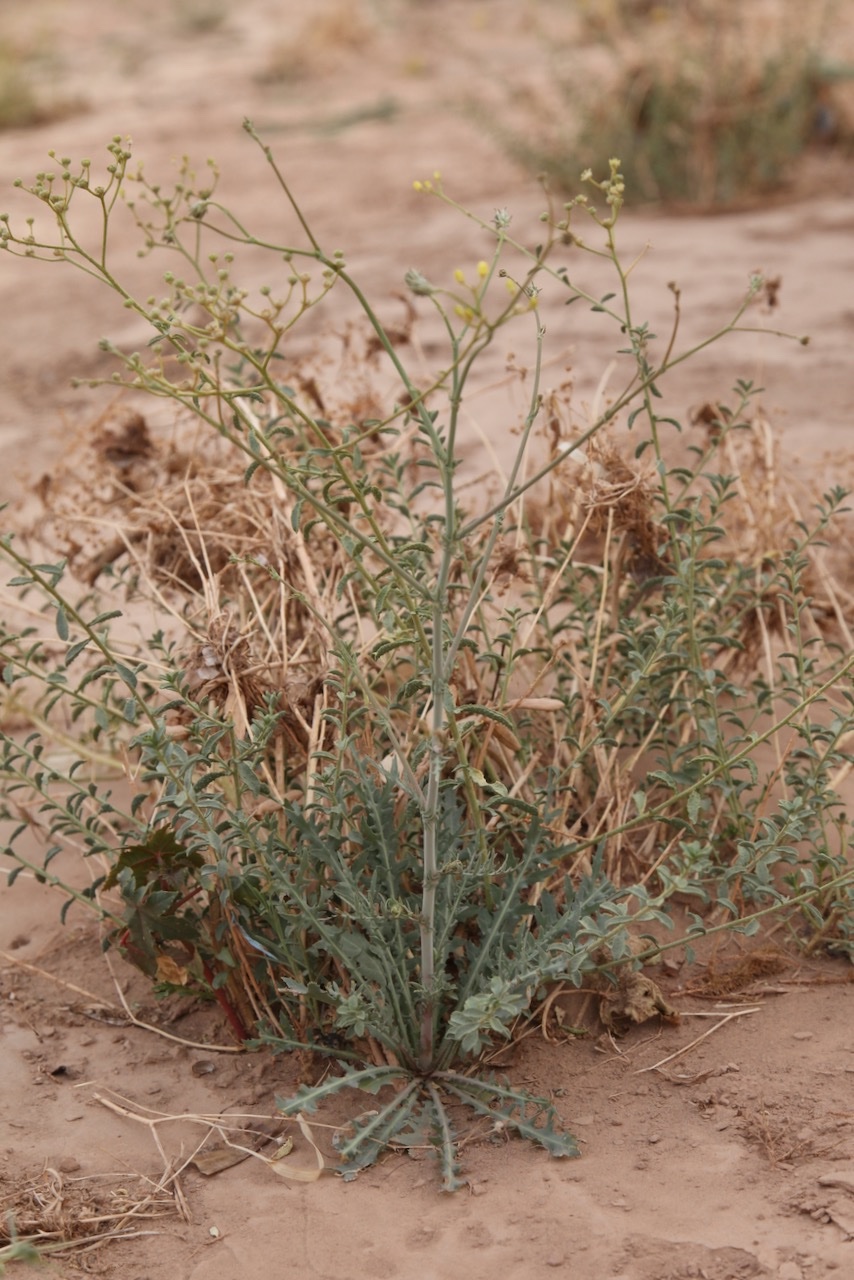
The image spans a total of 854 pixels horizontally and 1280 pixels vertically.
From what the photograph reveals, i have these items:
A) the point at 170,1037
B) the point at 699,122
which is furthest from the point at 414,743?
the point at 699,122

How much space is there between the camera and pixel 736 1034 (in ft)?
7.98

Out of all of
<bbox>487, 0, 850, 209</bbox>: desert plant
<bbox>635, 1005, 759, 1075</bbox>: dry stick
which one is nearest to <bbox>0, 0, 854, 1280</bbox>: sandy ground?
<bbox>635, 1005, 759, 1075</bbox>: dry stick

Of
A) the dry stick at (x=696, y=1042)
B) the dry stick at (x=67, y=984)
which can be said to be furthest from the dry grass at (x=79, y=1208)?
the dry stick at (x=696, y=1042)

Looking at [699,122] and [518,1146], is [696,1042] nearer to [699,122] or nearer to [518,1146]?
[518,1146]

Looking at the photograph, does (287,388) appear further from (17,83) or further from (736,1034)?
(17,83)

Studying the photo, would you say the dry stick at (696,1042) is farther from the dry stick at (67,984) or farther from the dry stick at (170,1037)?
the dry stick at (67,984)

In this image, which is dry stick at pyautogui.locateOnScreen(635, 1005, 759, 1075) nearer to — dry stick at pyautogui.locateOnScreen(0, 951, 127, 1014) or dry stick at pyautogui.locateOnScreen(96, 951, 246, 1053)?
dry stick at pyautogui.locateOnScreen(96, 951, 246, 1053)

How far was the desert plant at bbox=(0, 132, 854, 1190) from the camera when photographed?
7.08 feet

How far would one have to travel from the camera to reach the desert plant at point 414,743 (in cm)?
216

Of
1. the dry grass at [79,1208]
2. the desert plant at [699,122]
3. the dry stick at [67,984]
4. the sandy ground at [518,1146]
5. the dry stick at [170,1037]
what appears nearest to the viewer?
the sandy ground at [518,1146]

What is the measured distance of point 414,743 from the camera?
2.60m

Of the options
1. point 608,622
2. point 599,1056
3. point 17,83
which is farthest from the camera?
point 17,83

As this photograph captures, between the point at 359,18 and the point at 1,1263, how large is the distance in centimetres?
1257

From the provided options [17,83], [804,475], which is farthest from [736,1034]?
[17,83]
